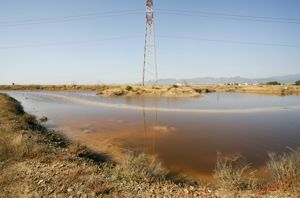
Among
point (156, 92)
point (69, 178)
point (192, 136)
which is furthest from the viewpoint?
point (156, 92)

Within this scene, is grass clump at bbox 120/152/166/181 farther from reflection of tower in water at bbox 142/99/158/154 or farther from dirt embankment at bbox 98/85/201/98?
dirt embankment at bbox 98/85/201/98

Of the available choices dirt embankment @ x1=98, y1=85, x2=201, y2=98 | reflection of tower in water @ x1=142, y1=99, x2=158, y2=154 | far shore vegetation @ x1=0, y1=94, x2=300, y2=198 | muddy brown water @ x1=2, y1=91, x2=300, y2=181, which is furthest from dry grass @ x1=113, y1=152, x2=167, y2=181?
dirt embankment @ x1=98, y1=85, x2=201, y2=98

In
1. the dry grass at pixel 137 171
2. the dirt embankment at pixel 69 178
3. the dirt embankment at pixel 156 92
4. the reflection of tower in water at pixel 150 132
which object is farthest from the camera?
the dirt embankment at pixel 156 92

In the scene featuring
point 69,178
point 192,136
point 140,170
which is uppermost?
point 69,178

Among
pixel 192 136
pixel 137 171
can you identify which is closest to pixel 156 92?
pixel 192 136

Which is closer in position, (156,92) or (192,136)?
(192,136)

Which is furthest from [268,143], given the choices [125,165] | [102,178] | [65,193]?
[65,193]

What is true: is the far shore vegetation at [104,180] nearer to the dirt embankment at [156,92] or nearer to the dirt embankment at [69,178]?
the dirt embankment at [69,178]

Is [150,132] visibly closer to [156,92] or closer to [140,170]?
[140,170]

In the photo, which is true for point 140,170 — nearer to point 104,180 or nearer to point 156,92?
point 104,180

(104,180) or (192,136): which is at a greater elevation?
(104,180)

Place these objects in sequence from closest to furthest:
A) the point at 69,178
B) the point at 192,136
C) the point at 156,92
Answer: the point at 69,178
the point at 192,136
the point at 156,92

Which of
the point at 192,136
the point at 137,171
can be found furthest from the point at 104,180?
the point at 192,136

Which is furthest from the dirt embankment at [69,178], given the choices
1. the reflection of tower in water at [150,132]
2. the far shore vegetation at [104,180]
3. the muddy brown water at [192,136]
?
the reflection of tower in water at [150,132]
